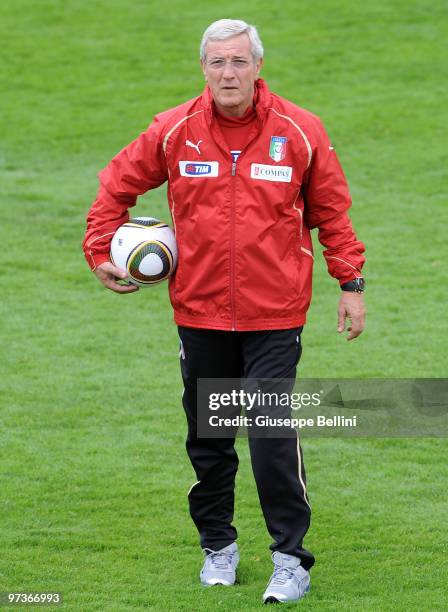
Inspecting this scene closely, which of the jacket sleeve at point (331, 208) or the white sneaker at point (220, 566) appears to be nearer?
the jacket sleeve at point (331, 208)

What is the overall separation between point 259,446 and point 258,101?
137cm

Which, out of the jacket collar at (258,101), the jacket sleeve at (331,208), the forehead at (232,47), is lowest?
the jacket sleeve at (331,208)

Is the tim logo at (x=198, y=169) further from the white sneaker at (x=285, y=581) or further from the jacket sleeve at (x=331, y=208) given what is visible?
the white sneaker at (x=285, y=581)

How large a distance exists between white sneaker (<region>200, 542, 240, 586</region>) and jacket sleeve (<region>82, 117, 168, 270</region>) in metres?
1.33

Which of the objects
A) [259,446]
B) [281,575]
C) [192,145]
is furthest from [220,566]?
[192,145]

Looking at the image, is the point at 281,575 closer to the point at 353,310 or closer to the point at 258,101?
the point at 353,310

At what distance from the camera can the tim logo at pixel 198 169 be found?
5125 millimetres

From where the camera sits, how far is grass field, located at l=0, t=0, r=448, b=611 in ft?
18.7

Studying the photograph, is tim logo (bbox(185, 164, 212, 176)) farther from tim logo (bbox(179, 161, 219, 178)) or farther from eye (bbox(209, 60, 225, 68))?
eye (bbox(209, 60, 225, 68))

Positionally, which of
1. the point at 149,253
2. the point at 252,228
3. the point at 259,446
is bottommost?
the point at 259,446

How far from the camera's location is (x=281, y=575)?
17.1 feet

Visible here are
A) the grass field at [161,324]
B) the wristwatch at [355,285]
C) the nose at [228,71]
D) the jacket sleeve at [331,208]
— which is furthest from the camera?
the grass field at [161,324]

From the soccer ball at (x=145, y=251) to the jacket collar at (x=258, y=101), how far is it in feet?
1.78

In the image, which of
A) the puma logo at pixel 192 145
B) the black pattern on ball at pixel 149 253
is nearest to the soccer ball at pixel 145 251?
the black pattern on ball at pixel 149 253
